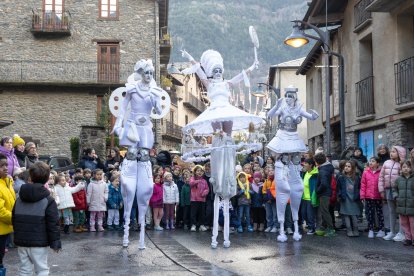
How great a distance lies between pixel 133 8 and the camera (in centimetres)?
3359

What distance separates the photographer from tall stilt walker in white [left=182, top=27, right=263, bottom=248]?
9.10m

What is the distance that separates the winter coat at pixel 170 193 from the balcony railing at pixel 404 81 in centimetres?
677

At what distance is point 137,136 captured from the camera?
9.02 m

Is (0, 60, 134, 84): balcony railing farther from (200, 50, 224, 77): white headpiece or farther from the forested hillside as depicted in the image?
the forested hillside

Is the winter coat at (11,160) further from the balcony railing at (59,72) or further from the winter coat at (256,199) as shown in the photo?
the balcony railing at (59,72)

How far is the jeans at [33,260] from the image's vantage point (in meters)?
5.77

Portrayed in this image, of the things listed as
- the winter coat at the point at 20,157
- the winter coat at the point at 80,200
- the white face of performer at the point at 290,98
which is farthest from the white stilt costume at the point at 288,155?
the winter coat at the point at 20,157

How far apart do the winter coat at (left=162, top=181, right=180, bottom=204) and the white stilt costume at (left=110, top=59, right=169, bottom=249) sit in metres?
3.40

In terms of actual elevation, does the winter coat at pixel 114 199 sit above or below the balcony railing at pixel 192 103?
below

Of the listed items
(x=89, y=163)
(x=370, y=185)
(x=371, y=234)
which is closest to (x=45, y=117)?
(x=89, y=163)

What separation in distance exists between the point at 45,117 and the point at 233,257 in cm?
2721

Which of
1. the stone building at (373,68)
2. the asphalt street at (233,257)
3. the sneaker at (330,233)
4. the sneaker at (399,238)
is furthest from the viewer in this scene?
the stone building at (373,68)

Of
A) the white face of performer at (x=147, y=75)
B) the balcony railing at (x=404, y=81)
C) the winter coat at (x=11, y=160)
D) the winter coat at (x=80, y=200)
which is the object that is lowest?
the winter coat at (x=80, y=200)

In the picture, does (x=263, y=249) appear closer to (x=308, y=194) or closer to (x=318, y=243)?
(x=318, y=243)
